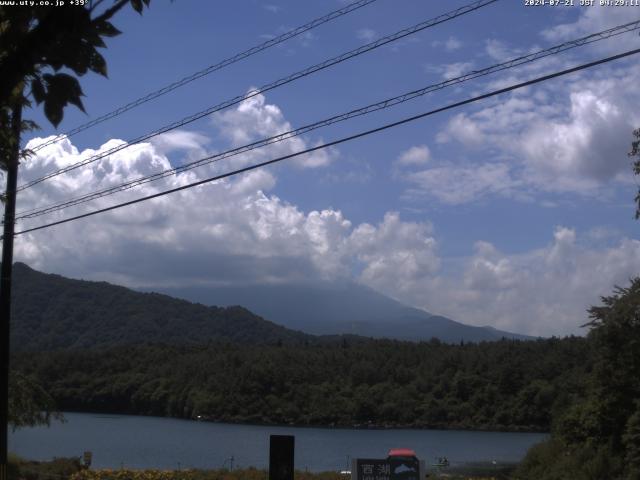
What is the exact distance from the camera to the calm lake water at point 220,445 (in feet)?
135

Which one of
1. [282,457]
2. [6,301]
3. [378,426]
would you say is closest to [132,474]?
[6,301]

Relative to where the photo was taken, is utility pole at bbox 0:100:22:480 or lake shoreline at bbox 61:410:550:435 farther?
lake shoreline at bbox 61:410:550:435

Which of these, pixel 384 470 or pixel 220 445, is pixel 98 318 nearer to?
pixel 220 445

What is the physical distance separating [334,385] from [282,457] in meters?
74.9

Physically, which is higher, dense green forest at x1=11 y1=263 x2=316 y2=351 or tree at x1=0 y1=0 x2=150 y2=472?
dense green forest at x1=11 y1=263 x2=316 y2=351

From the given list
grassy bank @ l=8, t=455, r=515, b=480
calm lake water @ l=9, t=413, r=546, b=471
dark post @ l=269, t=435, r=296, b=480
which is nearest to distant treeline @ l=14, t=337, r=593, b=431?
calm lake water @ l=9, t=413, r=546, b=471

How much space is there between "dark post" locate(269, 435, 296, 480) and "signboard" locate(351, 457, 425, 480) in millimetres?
4516

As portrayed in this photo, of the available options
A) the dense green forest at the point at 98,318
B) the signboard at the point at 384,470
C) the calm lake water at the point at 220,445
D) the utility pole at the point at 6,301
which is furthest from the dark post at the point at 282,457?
the dense green forest at the point at 98,318

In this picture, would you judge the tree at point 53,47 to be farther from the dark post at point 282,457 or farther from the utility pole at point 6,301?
the utility pole at point 6,301

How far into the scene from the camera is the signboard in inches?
624

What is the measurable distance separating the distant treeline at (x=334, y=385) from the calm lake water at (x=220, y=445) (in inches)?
163

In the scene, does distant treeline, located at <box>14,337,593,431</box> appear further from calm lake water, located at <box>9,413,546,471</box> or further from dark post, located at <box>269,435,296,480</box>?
dark post, located at <box>269,435,296,480</box>

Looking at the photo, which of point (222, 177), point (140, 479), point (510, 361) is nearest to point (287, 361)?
point (510, 361)

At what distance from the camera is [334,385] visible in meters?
85.5
